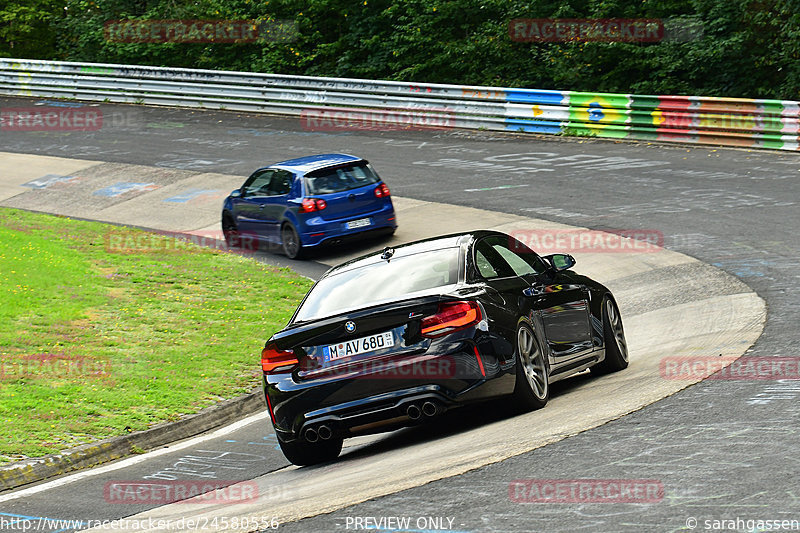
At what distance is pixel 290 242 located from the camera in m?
19.3

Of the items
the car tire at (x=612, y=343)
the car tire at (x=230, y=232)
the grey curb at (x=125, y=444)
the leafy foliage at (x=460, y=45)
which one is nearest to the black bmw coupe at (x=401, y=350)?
the car tire at (x=612, y=343)

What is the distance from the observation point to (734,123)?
23.8 metres

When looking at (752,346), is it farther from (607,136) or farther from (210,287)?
(607,136)

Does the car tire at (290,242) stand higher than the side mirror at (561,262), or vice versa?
the side mirror at (561,262)

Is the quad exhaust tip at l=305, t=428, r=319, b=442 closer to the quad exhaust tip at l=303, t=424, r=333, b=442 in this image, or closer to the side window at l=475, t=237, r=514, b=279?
the quad exhaust tip at l=303, t=424, r=333, b=442

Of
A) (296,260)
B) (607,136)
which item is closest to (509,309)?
(296,260)

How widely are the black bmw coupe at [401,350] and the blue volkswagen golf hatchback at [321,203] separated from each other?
991cm

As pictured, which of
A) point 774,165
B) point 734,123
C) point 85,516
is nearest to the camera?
point 85,516

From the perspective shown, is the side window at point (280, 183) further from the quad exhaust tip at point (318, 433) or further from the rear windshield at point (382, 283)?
the quad exhaust tip at point (318, 433)

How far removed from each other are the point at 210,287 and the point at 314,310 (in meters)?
8.45

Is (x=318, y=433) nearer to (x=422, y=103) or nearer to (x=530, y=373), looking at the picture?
(x=530, y=373)

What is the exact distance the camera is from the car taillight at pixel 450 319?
785 cm

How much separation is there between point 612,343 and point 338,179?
963 cm

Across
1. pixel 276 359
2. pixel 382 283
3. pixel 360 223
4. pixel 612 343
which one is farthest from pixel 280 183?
pixel 276 359
